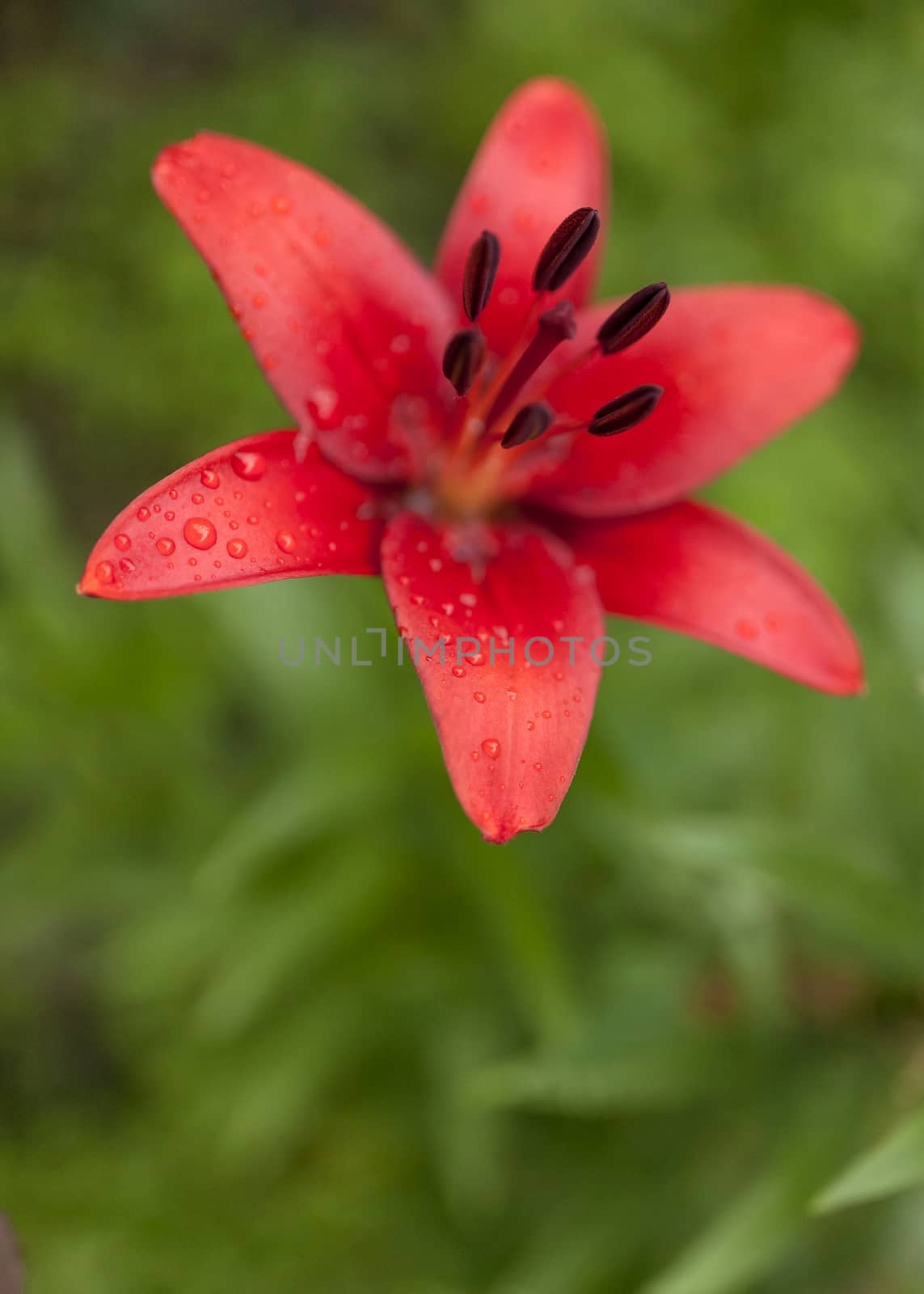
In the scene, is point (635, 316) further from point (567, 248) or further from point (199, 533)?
point (199, 533)

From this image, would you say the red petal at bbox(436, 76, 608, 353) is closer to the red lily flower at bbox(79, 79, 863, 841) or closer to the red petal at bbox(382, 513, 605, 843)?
the red lily flower at bbox(79, 79, 863, 841)

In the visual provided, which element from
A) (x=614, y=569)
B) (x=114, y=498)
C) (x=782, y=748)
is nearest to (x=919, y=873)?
(x=782, y=748)

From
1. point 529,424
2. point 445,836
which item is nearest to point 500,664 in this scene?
point 529,424

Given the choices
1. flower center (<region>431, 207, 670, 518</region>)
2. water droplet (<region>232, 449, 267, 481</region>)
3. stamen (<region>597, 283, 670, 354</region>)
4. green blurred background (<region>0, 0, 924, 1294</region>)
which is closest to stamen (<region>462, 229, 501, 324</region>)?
flower center (<region>431, 207, 670, 518</region>)

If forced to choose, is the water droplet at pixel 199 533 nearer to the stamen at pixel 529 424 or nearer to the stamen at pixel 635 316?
the stamen at pixel 529 424

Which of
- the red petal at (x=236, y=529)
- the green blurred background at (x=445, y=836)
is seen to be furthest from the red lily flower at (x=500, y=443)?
the green blurred background at (x=445, y=836)

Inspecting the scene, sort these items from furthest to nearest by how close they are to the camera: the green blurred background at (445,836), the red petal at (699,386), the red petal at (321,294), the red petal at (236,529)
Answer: the green blurred background at (445,836)
the red petal at (699,386)
the red petal at (321,294)
the red petal at (236,529)

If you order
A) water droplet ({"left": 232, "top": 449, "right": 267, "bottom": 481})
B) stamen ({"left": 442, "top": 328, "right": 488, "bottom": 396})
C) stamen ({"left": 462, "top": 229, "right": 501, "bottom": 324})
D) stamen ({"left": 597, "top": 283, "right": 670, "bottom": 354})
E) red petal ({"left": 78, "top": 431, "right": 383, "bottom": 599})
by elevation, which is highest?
stamen ({"left": 462, "top": 229, "right": 501, "bottom": 324})

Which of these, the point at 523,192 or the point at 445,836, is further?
the point at 445,836
